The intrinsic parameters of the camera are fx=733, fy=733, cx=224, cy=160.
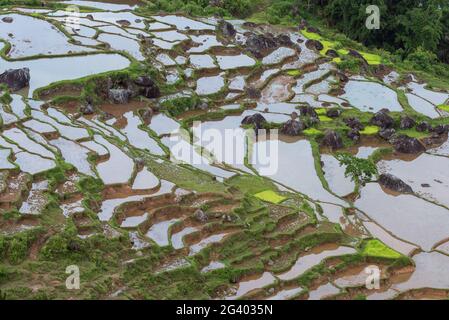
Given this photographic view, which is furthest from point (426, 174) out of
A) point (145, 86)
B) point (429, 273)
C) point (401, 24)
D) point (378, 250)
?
point (401, 24)

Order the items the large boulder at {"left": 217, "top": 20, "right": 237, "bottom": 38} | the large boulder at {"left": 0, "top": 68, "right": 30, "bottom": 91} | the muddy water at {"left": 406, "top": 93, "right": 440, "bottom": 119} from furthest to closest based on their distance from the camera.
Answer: the large boulder at {"left": 217, "top": 20, "right": 237, "bottom": 38}
the muddy water at {"left": 406, "top": 93, "right": 440, "bottom": 119}
the large boulder at {"left": 0, "top": 68, "right": 30, "bottom": 91}

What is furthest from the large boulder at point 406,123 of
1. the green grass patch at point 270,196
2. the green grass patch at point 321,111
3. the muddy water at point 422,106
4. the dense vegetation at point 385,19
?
the dense vegetation at point 385,19

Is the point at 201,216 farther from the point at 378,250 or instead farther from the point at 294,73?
the point at 294,73

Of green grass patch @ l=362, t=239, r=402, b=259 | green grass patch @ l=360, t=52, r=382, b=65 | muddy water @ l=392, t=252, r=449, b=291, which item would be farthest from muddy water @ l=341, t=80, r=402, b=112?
muddy water @ l=392, t=252, r=449, b=291

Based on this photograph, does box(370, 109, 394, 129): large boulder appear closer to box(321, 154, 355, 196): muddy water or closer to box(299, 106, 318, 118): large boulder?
box(299, 106, 318, 118): large boulder

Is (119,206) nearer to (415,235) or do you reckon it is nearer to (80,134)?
(80,134)

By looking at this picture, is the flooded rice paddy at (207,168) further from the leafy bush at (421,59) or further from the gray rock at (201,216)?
the leafy bush at (421,59)
